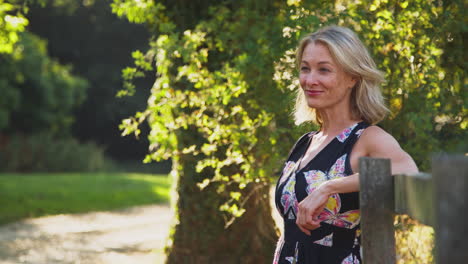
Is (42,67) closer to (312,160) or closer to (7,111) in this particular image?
(7,111)

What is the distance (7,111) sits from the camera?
106ft

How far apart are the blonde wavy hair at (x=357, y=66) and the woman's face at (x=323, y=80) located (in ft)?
0.08

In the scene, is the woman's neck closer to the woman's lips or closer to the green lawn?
the woman's lips

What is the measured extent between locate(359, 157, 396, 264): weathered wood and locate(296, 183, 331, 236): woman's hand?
0.31 m

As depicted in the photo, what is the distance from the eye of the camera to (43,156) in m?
28.9

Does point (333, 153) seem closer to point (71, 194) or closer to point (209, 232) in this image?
point (209, 232)

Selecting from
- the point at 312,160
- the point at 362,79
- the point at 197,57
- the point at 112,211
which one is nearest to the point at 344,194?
the point at 312,160

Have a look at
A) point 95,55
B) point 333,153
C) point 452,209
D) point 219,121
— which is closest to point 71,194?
point 219,121

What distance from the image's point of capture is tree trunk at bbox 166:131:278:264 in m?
7.30

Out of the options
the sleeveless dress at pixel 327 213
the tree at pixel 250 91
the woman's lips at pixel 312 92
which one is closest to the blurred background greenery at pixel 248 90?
the tree at pixel 250 91

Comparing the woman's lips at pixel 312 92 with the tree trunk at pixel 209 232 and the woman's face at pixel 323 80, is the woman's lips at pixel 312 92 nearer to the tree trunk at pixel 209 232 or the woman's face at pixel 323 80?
the woman's face at pixel 323 80

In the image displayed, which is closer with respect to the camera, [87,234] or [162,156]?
[162,156]

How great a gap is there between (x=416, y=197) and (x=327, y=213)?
2.66 ft

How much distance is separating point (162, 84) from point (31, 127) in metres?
29.7
